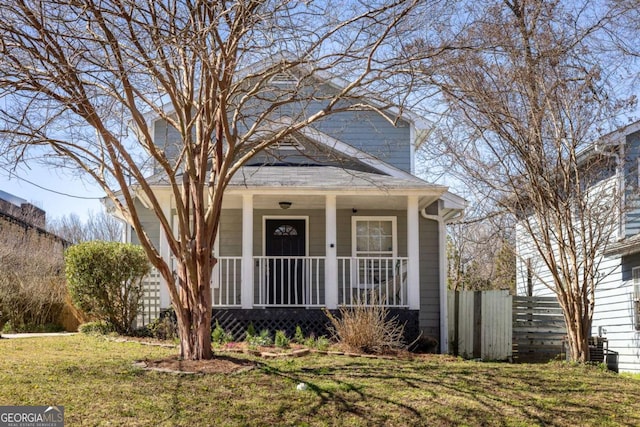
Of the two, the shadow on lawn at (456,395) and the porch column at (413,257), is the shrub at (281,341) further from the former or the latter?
the porch column at (413,257)

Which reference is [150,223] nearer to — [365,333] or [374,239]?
[374,239]

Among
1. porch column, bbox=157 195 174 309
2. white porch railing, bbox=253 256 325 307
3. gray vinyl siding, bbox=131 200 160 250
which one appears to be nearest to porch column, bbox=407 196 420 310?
white porch railing, bbox=253 256 325 307

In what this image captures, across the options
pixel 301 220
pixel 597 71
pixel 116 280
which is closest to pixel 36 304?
pixel 116 280

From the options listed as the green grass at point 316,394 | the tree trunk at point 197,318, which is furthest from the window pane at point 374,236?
the tree trunk at point 197,318

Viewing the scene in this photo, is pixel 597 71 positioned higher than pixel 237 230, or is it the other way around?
pixel 597 71

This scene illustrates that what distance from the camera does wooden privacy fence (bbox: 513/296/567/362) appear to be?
15.6m

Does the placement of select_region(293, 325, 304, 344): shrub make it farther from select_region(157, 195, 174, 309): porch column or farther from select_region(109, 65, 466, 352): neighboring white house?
select_region(157, 195, 174, 309): porch column

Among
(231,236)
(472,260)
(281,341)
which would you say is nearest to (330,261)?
(281,341)

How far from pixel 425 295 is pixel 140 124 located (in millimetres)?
8430

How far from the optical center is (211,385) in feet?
24.4

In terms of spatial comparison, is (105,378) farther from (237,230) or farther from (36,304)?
(36,304)

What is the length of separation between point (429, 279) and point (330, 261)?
3011 millimetres

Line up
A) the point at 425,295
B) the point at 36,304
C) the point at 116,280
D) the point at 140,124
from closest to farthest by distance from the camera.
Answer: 1. the point at 140,124
2. the point at 116,280
3. the point at 425,295
4. the point at 36,304

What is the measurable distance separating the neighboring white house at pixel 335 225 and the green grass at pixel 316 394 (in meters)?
3.89
